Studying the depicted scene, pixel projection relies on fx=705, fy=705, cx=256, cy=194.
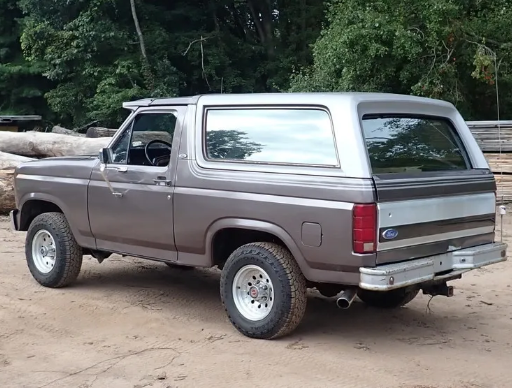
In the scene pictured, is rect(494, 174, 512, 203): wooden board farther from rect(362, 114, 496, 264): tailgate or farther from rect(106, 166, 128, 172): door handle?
rect(106, 166, 128, 172): door handle

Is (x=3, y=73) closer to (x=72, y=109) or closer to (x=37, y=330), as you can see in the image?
(x=72, y=109)

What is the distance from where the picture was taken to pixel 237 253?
5.88m

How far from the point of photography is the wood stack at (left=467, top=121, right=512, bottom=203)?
14795mm

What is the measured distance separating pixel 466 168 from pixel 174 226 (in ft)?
8.74

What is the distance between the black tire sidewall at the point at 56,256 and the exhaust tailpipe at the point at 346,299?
10.5 ft

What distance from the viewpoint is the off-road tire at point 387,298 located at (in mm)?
6715

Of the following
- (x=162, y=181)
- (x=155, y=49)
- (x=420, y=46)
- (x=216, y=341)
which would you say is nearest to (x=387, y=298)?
(x=216, y=341)

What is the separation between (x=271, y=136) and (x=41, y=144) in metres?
10.4

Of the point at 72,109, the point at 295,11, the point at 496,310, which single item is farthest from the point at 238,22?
the point at 496,310

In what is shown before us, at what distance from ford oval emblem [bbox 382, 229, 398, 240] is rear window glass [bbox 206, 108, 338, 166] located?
25.6 inches

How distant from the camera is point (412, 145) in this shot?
5.91m

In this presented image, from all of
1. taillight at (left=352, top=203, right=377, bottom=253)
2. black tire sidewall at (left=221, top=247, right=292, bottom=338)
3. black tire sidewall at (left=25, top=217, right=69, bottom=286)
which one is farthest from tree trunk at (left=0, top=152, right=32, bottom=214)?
taillight at (left=352, top=203, right=377, bottom=253)

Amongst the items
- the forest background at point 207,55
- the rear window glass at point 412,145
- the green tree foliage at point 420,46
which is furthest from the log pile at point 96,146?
the rear window glass at point 412,145

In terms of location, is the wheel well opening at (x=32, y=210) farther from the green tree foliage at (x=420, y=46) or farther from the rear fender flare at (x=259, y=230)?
the green tree foliage at (x=420, y=46)
